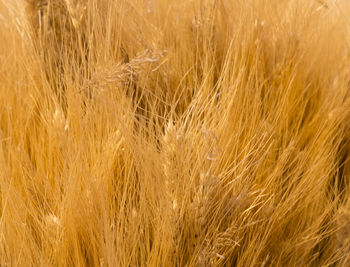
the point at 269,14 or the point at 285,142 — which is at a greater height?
the point at 269,14

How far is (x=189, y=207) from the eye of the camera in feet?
2.12

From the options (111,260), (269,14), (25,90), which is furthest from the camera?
(269,14)

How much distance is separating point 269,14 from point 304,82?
20cm

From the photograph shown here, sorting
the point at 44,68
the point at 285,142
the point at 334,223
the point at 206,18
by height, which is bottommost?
the point at 334,223

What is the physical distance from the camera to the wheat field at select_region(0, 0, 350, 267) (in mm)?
658

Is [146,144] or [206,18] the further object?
[206,18]

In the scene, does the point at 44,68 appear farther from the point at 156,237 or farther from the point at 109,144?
the point at 156,237

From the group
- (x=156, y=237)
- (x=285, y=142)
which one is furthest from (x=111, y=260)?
(x=285, y=142)

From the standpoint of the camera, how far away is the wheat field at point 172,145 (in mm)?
658

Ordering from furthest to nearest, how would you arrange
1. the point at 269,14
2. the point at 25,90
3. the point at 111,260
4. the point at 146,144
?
the point at 269,14 → the point at 25,90 → the point at 146,144 → the point at 111,260

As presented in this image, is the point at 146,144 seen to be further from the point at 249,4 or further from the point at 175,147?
the point at 249,4

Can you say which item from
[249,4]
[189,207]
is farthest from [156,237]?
[249,4]

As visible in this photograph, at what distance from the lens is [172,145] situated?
64 centimetres

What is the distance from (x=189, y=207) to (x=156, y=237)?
0.24 ft
